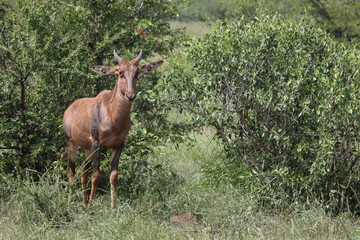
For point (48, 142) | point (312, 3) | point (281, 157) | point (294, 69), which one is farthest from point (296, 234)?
point (312, 3)

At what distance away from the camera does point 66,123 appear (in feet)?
25.3

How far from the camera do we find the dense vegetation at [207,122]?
6617mm

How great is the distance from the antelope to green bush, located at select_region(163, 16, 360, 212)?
3.93ft

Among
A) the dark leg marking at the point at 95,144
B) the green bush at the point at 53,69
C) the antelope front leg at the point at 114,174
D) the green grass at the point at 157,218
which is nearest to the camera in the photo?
the green grass at the point at 157,218

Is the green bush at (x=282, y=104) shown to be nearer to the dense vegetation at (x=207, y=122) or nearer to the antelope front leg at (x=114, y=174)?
the dense vegetation at (x=207, y=122)

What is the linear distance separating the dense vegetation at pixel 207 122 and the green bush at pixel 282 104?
27 mm

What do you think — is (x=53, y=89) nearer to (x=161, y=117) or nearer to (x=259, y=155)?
(x=161, y=117)

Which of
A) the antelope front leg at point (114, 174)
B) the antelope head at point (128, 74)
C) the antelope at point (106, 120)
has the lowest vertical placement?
the antelope front leg at point (114, 174)

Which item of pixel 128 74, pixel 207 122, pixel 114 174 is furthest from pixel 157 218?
pixel 128 74

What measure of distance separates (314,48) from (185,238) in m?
3.70

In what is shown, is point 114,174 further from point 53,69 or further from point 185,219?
point 53,69

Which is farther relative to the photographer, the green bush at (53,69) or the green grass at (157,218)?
the green bush at (53,69)

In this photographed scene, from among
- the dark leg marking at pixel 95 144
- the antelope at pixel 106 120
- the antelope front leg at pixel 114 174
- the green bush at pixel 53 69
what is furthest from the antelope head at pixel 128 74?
the green bush at pixel 53 69

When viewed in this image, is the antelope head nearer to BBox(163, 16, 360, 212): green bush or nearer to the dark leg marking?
the dark leg marking
